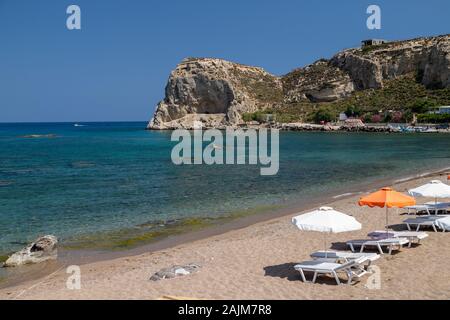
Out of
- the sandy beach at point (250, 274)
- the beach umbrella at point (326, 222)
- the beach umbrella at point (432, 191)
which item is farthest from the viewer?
the beach umbrella at point (432, 191)

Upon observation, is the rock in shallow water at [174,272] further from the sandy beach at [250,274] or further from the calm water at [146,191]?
the calm water at [146,191]

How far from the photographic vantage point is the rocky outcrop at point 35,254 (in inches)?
553

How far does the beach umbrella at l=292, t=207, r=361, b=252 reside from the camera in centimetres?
1060

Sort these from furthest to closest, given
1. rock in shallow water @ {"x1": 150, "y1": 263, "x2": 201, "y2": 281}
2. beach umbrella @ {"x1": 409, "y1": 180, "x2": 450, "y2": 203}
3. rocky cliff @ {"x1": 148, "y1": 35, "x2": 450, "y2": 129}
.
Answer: rocky cliff @ {"x1": 148, "y1": 35, "x2": 450, "y2": 129}, beach umbrella @ {"x1": 409, "y1": 180, "x2": 450, "y2": 203}, rock in shallow water @ {"x1": 150, "y1": 263, "x2": 201, "y2": 281}

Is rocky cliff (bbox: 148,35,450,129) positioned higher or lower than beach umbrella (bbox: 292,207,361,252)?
higher

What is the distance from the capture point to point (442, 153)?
50.0 meters

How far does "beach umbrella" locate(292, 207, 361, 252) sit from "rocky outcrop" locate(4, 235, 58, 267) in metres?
7.57

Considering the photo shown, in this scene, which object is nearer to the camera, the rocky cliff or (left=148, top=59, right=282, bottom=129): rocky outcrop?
the rocky cliff

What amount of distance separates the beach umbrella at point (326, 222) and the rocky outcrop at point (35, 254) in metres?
7.57

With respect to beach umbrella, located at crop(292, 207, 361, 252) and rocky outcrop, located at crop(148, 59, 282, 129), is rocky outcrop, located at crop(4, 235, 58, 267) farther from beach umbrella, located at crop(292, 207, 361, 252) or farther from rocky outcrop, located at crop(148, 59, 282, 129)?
rocky outcrop, located at crop(148, 59, 282, 129)

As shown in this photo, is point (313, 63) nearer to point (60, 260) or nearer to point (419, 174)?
point (419, 174)

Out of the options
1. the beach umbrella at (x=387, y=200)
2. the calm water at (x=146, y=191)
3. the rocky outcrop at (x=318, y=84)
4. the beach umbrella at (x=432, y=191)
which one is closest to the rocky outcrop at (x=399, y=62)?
the rocky outcrop at (x=318, y=84)

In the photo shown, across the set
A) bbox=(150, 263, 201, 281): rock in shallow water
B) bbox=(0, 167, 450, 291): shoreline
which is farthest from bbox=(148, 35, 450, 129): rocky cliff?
bbox=(150, 263, 201, 281): rock in shallow water
